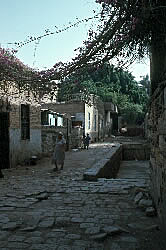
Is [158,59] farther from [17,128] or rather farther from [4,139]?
[17,128]

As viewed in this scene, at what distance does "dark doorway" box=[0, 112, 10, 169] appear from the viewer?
10.5 m

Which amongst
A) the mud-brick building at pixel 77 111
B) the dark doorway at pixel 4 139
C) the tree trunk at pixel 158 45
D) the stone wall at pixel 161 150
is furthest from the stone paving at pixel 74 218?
the mud-brick building at pixel 77 111

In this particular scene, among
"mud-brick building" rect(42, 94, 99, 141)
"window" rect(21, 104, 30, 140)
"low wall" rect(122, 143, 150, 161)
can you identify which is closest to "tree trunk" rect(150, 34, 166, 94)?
"window" rect(21, 104, 30, 140)

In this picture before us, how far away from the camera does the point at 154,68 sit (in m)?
4.90

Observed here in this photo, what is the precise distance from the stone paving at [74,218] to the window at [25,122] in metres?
5.01

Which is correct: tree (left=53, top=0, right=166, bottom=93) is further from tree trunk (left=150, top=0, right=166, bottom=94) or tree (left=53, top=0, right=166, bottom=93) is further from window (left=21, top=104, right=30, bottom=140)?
window (left=21, top=104, right=30, bottom=140)

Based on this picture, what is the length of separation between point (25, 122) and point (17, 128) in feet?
3.11

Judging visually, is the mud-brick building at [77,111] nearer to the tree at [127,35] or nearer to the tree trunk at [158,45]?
the tree trunk at [158,45]

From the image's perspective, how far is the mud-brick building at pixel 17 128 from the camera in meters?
10.5

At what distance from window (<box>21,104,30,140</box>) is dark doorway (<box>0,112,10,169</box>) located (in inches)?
57.4

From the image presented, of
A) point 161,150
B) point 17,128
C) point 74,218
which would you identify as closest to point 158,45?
point 161,150

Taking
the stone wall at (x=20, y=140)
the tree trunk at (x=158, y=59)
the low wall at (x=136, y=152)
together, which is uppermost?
the tree trunk at (x=158, y=59)

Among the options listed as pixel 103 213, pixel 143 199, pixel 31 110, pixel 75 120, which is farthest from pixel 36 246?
pixel 75 120

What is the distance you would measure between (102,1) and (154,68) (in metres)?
1.93
